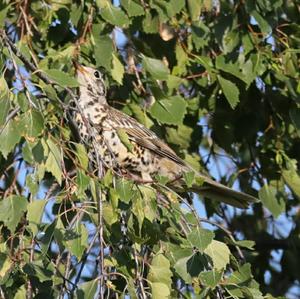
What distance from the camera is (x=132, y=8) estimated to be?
15.8ft

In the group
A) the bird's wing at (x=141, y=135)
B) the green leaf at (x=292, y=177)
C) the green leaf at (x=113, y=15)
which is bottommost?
the green leaf at (x=292, y=177)

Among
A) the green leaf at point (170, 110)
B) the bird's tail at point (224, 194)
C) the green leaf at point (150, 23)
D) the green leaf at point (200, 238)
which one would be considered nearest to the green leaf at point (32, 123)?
the green leaf at point (200, 238)

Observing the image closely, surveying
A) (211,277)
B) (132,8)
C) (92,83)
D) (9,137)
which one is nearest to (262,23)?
(132,8)

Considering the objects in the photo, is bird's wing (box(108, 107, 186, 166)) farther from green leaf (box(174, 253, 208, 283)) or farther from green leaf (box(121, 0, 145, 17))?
green leaf (box(174, 253, 208, 283))

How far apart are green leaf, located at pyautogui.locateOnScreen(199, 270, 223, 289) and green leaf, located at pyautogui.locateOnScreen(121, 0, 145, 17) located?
4.83 ft

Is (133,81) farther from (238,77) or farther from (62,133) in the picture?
(62,133)

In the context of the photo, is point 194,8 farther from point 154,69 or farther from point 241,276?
point 241,276

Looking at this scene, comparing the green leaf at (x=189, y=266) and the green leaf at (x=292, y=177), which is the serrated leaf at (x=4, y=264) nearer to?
the green leaf at (x=189, y=266)

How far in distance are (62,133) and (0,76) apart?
406 millimetres

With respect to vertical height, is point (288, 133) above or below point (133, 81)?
below

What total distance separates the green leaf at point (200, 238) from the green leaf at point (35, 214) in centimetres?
53

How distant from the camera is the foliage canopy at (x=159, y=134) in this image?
3.77m

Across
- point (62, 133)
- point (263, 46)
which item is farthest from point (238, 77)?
point (62, 133)

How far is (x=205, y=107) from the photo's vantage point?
554cm
